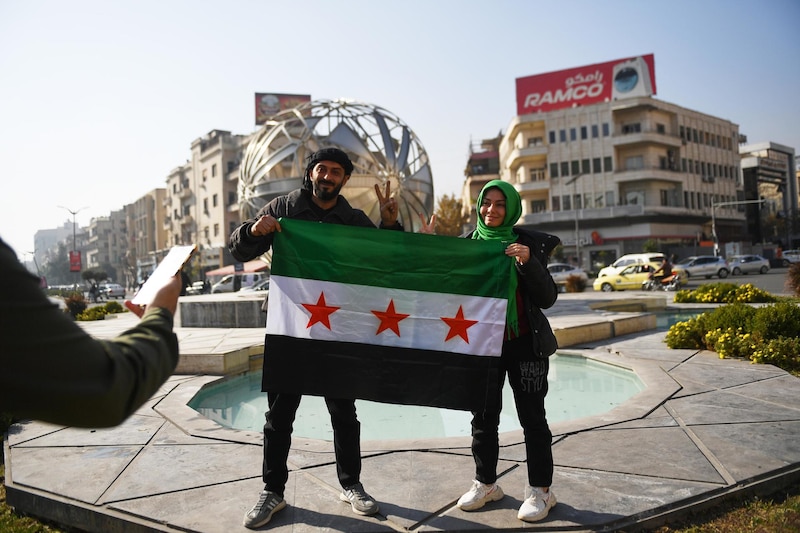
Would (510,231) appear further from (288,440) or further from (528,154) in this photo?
(528,154)

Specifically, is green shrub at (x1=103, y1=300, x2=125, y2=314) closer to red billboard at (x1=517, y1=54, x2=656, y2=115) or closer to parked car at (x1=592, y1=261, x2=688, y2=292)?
parked car at (x1=592, y1=261, x2=688, y2=292)

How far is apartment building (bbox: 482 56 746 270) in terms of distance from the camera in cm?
5506

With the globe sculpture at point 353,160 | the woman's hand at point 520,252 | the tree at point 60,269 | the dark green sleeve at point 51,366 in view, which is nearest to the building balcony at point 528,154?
the globe sculpture at point 353,160

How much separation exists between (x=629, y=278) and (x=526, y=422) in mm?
27153

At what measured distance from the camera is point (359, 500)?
3.22 metres

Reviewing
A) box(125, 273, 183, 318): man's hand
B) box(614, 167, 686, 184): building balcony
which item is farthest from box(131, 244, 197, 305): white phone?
box(614, 167, 686, 184): building balcony

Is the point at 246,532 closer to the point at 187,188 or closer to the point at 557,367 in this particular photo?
the point at 557,367

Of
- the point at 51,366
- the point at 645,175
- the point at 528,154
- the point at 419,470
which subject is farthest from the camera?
the point at 528,154

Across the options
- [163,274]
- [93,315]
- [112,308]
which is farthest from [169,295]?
[112,308]

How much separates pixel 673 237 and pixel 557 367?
53.8m

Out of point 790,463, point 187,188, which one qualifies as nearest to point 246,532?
point 790,463

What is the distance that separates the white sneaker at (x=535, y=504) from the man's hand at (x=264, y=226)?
2104 mm

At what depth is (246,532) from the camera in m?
3.03

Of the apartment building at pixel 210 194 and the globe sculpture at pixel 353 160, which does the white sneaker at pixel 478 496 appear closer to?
the globe sculpture at pixel 353 160
